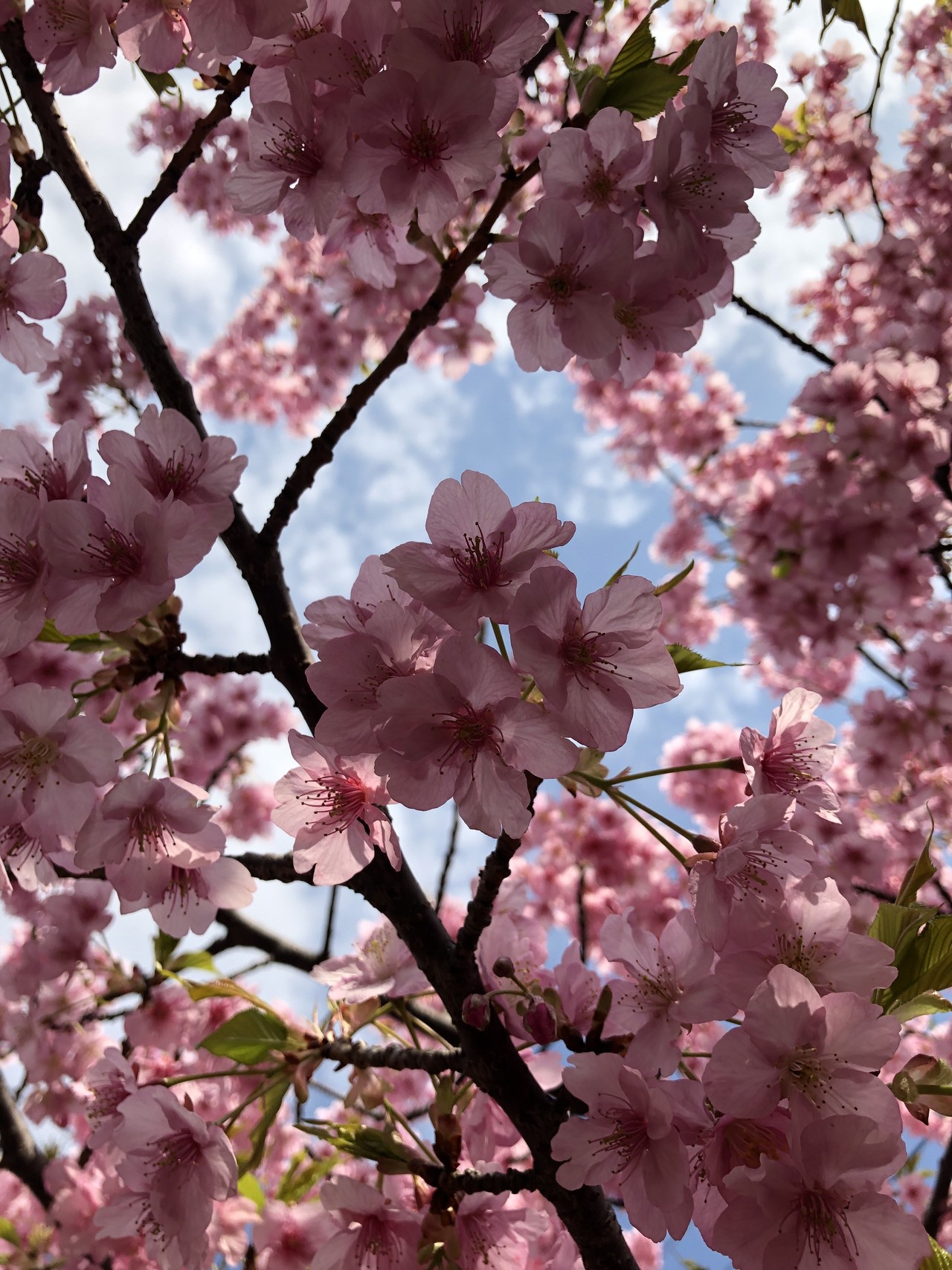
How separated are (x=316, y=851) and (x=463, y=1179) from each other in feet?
2.17

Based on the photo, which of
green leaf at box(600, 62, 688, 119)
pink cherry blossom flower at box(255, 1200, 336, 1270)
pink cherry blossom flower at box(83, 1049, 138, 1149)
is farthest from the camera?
pink cherry blossom flower at box(255, 1200, 336, 1270)

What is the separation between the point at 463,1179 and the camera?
57.4 inches

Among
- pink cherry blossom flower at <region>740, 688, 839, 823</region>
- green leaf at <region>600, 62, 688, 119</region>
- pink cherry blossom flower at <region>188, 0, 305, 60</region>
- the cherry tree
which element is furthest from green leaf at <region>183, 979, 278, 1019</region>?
green leaf at <region>600, 62, 688, 119</region>

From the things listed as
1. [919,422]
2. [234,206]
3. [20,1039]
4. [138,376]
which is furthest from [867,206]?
[20,1039]

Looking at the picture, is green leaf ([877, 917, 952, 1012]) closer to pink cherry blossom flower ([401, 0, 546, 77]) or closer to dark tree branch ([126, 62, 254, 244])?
pink cherry blossom flower ([401, 0, 546, 77])

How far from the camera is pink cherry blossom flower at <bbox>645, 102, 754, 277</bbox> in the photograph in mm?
1209

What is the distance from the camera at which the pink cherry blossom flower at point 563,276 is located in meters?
1.23

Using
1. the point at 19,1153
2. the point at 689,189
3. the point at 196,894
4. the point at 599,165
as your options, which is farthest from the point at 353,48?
the point at 19,1153

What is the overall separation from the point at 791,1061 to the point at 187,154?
73.9 inches

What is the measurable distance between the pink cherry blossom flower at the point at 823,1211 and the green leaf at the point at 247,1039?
0.86 m

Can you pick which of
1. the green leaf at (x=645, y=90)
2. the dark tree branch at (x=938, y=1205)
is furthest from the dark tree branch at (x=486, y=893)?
the dark tree branch at (x=938, y=1205)

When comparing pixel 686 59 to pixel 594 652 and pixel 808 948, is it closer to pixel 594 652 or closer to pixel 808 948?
pixel 594 652

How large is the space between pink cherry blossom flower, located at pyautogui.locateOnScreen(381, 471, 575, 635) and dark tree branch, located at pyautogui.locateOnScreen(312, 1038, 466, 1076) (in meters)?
0.92

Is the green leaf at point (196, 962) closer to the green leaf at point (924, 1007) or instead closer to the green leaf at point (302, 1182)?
the green leaf at point (302, 1182)
